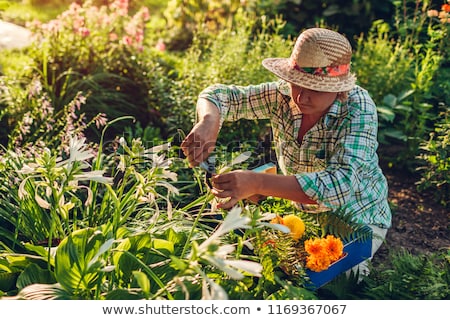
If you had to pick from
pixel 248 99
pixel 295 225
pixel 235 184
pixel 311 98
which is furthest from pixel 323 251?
pixel 248 99

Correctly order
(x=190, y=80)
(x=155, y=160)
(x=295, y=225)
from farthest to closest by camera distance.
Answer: (x=190, y=80) → (x=295, y=225) → (x=155, y=160)

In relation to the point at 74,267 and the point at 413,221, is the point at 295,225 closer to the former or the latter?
the point at 74,267

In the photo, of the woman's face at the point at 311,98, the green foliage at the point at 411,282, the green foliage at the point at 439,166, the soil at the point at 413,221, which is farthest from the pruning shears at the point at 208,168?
the green foliage at the point at 439,166

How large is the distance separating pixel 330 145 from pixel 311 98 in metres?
0.33

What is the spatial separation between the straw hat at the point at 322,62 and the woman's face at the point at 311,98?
6 cm

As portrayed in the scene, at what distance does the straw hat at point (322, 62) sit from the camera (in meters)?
2.30

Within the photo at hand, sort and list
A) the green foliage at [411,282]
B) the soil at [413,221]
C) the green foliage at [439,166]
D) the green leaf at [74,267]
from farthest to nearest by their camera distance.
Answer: the green foliage at [439,166] < the soil at [413,221] < the green foliage at [411,282] < the green leaf at [74,267]

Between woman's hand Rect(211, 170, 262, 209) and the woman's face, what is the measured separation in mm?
414

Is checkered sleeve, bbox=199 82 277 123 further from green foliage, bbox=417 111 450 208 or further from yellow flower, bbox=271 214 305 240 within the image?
green foliage, bbox=417 111 450 208

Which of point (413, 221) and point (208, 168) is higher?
point (208, 168)

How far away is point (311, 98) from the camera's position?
7.82 feet

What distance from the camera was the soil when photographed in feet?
10.6

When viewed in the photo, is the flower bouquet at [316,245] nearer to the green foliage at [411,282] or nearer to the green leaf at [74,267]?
the green foliage at [411,282]

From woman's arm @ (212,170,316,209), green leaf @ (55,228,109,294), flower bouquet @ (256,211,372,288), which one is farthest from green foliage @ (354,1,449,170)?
green leaf @ (55,228,109,294)
